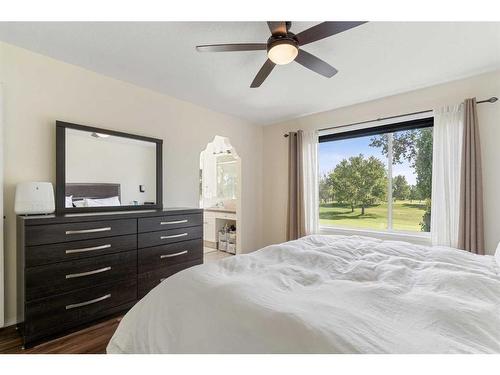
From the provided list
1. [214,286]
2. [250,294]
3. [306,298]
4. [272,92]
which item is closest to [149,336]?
[214,286]

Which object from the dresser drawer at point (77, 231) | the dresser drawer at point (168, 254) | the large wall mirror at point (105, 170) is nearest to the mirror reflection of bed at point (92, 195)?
the large wall mirror at point (105, 170)

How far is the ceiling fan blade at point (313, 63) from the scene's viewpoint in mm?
1746

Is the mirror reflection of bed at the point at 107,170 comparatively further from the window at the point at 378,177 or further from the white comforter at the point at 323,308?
the window at the point at 378,177

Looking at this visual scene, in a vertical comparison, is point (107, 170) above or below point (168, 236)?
above

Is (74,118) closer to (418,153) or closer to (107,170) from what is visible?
(107,170)

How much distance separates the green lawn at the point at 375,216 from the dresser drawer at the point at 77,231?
2.76 metres

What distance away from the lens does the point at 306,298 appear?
1.05 metres

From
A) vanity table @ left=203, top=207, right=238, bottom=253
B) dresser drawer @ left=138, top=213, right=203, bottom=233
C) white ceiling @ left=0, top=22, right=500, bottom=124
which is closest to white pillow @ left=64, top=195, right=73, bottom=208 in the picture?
dresser drawer @ left=138, top=213, right=203, bottom=233

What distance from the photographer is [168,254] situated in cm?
260

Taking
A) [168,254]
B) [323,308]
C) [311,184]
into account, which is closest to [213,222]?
[311,184]

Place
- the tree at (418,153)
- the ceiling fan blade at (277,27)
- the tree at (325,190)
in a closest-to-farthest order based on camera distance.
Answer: the ceiling fan blade at (277,27), the tree at (418,153), the tree at (325,190)

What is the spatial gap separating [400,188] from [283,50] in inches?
98.1

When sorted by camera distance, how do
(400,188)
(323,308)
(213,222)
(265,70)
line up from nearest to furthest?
(323,308)
(265,70)
(400,188)
(213,222)
